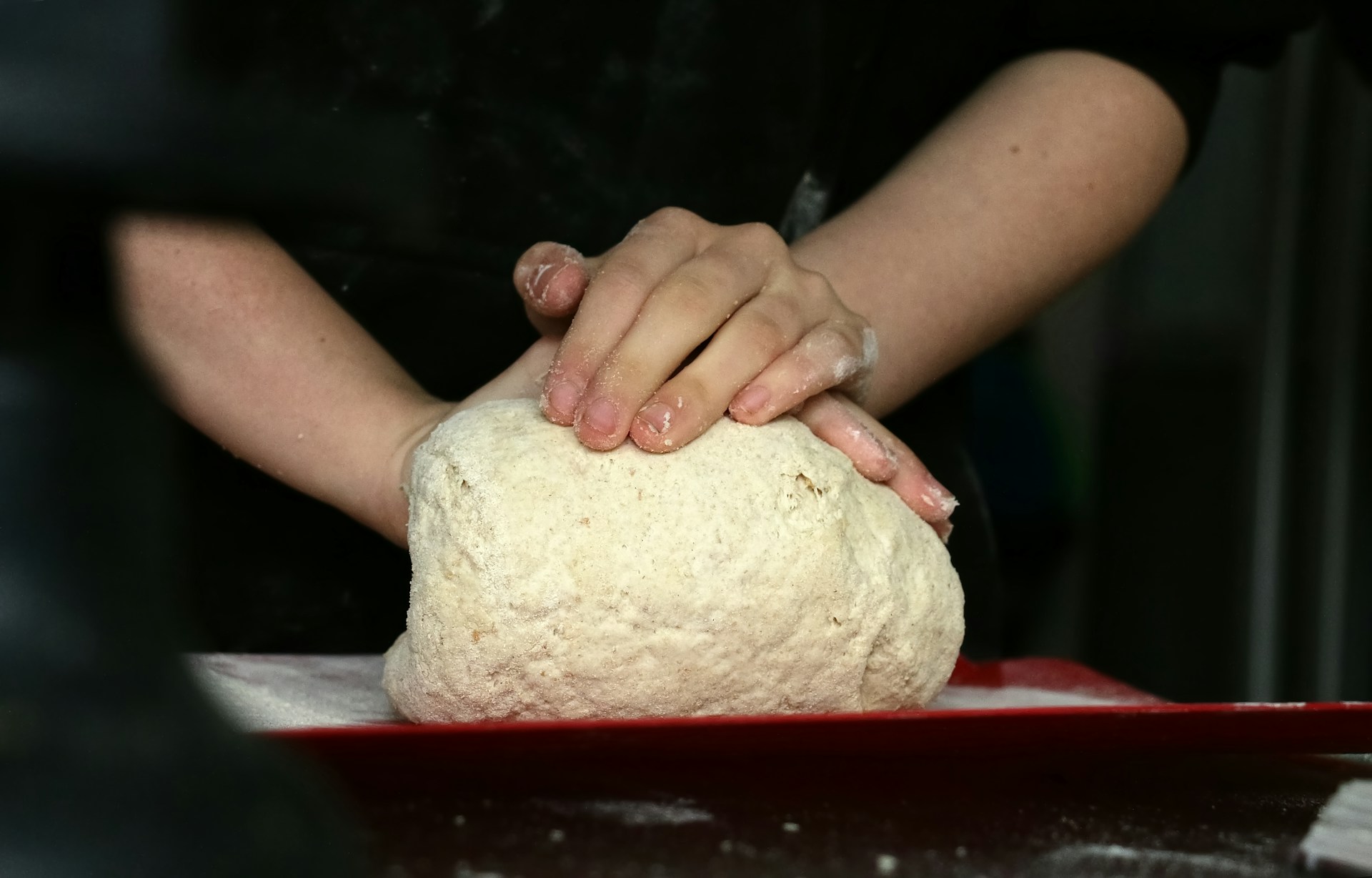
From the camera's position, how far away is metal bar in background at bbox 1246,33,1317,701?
292cm

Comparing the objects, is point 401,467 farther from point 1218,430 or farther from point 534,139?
point 1218,430

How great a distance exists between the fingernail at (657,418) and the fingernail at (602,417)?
0.02 meters

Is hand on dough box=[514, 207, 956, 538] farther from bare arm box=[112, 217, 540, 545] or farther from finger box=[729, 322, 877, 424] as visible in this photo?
bare arm box=[112, 217, 540, 545]

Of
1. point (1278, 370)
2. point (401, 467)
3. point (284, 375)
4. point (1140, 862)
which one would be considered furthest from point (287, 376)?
point (1278, 370)

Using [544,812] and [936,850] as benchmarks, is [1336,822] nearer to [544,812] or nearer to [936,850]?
[936,850]

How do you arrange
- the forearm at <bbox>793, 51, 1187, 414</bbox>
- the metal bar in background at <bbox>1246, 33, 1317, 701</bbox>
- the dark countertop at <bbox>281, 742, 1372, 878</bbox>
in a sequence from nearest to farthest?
1. the dark countertop at <bbox>281, 742, 1372, 878</bbox>
2. the forearm at <bbox>793, 51, 1187, 414</bbox>
3. the metal bar in background at <bbox>1246, 33, 1317, 701</bbox>

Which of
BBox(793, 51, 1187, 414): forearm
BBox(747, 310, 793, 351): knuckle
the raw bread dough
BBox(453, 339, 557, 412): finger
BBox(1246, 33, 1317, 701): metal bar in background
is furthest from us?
BBox(1246, 33, 1317, 701): metal bar in background

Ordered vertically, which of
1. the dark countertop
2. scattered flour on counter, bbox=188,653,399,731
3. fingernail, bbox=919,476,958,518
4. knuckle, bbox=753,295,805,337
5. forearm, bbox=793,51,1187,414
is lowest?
the dark countertop

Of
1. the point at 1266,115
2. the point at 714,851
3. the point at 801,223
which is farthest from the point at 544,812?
the point at 1266,115

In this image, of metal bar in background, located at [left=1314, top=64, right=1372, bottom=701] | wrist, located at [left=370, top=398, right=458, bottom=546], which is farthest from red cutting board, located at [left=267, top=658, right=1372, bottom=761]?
metal bar in background, located at [left=1314, top=64, right=1372, bottom=701]

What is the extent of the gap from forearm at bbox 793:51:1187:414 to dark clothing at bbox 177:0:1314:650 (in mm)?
74

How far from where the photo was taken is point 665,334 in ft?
3.04

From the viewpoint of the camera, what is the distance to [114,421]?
233mm

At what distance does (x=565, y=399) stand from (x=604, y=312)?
7cm
